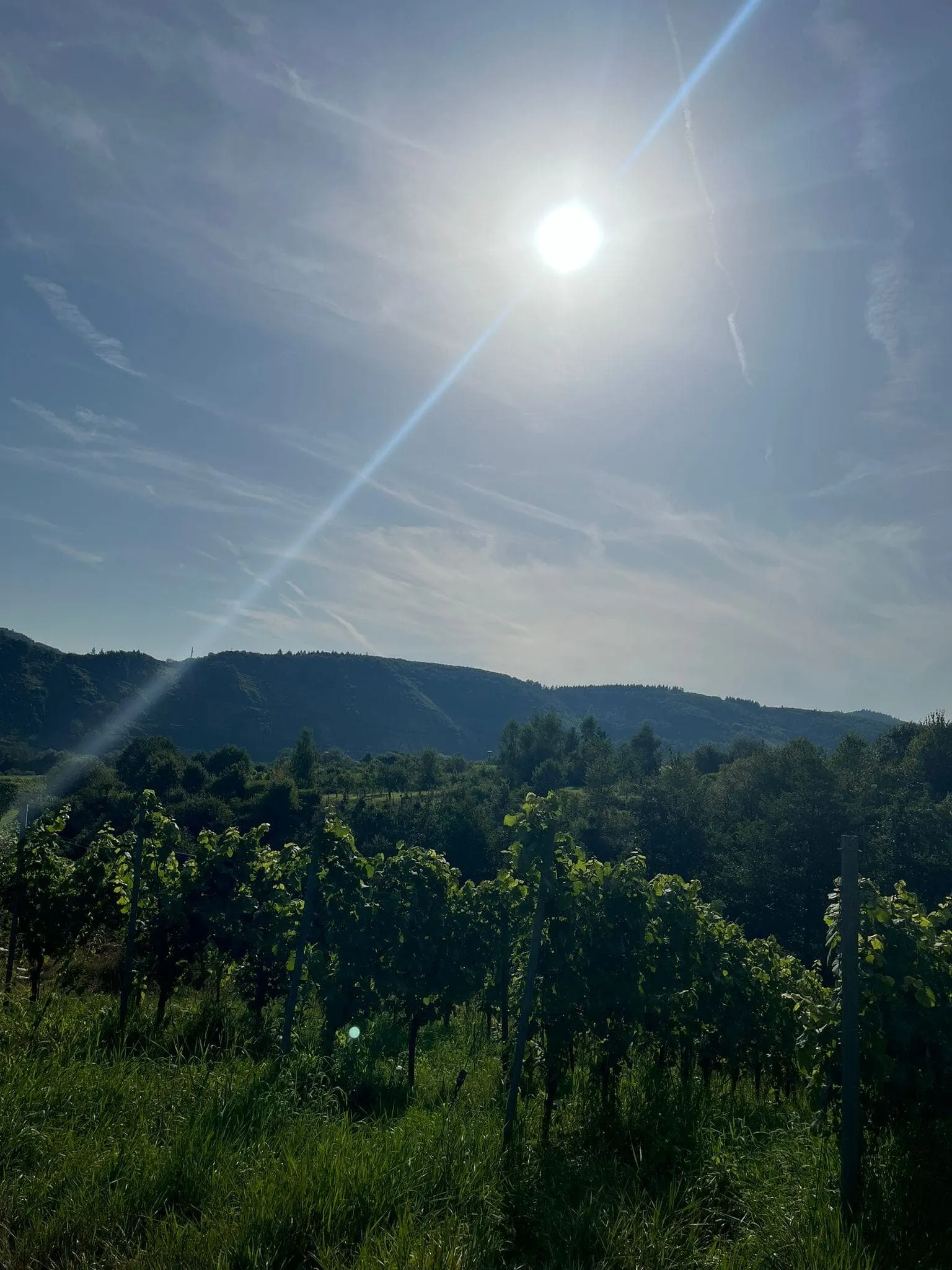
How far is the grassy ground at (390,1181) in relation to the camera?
12.7 ft

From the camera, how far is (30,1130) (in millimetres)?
4742

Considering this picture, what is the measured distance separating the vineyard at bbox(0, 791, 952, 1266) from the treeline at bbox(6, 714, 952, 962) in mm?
12248

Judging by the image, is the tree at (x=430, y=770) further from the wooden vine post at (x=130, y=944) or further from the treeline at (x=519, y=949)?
the wooden vine post at (x=130, y=944)

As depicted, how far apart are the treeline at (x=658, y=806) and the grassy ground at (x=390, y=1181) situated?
1717cm

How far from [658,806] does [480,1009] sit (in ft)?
137

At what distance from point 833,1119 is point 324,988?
7.13m

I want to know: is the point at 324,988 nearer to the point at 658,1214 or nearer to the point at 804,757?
the point at 658,1214

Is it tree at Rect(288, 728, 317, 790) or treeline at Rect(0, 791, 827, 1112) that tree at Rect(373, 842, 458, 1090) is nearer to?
treeline at Rect(0, 791, 827, 1112)

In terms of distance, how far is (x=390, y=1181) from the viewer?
4.56 meters

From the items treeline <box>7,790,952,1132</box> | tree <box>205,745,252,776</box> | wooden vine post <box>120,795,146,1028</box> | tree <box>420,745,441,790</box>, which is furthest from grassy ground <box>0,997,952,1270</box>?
tree <box>420,745,441,790</box>

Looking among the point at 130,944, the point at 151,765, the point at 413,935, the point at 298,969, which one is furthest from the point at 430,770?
the point at 298,969

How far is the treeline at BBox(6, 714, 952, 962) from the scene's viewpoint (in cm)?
3606

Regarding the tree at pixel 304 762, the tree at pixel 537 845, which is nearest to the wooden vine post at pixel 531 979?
the tree at pixel 537 845

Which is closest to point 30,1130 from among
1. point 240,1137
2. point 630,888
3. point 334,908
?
point 240,1137
